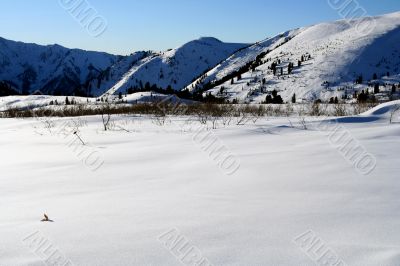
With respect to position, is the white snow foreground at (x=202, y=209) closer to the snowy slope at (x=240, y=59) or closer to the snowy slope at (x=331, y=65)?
the snowy slope at (x=331, y=65)

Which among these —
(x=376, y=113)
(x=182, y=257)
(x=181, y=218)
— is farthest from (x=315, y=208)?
(x=376, y=113)

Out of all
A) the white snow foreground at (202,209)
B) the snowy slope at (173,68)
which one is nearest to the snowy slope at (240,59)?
the snowy slope at (173,68)

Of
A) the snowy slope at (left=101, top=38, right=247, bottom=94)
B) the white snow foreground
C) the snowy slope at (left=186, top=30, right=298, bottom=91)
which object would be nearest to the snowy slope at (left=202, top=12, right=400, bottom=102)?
the snowy slope at (left=186, top=30, right=298, bottom=91)

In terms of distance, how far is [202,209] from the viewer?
6.85 feet

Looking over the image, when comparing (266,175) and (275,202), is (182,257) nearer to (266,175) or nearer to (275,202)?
(275,202)

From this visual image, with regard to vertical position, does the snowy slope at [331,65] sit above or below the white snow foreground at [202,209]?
above

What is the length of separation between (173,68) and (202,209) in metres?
162

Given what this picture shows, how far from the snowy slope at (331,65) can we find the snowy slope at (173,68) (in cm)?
7468

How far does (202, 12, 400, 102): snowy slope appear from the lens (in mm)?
55312

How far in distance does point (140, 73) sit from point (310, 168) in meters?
158

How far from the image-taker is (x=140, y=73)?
15625 centimetres

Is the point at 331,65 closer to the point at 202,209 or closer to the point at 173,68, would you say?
the point at 202,209

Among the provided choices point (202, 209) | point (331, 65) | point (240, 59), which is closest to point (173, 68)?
point (240, 59)

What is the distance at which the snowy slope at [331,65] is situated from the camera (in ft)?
181
